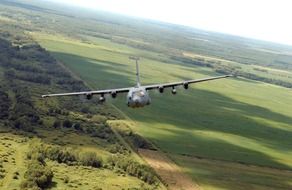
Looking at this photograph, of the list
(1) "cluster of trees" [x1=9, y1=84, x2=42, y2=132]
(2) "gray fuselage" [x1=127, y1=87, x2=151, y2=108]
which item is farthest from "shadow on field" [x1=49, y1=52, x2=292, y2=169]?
(2) "gray fuselage" [x1=127, y1=87, x2=151, y2=108]

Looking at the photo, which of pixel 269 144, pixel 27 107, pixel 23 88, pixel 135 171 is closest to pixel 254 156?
pixel 269 144

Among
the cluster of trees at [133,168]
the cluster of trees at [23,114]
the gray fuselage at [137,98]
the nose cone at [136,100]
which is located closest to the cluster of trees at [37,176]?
the cluster of trees at [133,168]

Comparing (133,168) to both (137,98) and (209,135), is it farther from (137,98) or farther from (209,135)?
(209,135)

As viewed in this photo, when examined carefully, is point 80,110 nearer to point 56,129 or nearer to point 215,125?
point 56,129

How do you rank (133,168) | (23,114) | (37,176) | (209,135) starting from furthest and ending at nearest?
(209,135)
(23,114)
(133,168)
(37,176)

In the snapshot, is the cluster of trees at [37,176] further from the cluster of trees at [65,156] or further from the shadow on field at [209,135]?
the shadow on field at [209,135]

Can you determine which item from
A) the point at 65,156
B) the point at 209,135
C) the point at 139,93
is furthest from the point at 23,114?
the point at 139,93
